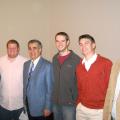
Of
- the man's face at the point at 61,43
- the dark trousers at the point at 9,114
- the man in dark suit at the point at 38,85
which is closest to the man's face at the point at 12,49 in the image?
the man in dark suit at the point at 38,85

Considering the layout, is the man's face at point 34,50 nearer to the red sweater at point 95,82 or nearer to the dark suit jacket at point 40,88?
the dark suit jacket at point 40,88

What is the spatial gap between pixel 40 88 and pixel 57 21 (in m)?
1.61

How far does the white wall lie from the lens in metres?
3.20

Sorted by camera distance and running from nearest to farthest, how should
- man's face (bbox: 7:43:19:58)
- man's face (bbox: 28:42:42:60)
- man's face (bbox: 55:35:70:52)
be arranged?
1. man's face (bbox: 55:35:70:52)
2. man's face (bbox: 28:42:42:60)
3. man's face (bbox: 7:43:19:58)

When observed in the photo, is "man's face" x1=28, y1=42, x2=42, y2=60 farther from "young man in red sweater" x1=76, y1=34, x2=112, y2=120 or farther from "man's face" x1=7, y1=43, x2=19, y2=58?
"young man in red sweater" x1=76, y1=34, x2=112, y2=120

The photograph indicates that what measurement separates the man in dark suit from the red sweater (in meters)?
0.45

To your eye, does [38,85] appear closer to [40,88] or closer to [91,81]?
[40,88]

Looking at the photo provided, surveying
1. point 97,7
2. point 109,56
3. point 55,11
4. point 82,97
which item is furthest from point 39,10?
point 82,97

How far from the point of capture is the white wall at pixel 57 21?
126 inches

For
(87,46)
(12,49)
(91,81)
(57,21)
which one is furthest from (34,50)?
(57,21)

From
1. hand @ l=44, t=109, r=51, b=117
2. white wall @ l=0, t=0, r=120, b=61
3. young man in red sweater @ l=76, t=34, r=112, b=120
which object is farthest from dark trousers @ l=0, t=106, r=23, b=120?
white wall @ l=0, t=0, r=120, b=61

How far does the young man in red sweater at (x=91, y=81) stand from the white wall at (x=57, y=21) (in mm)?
526

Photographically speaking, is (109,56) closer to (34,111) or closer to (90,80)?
(90,80)

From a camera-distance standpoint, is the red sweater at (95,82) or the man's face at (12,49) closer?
the red sweater at (95,82)
